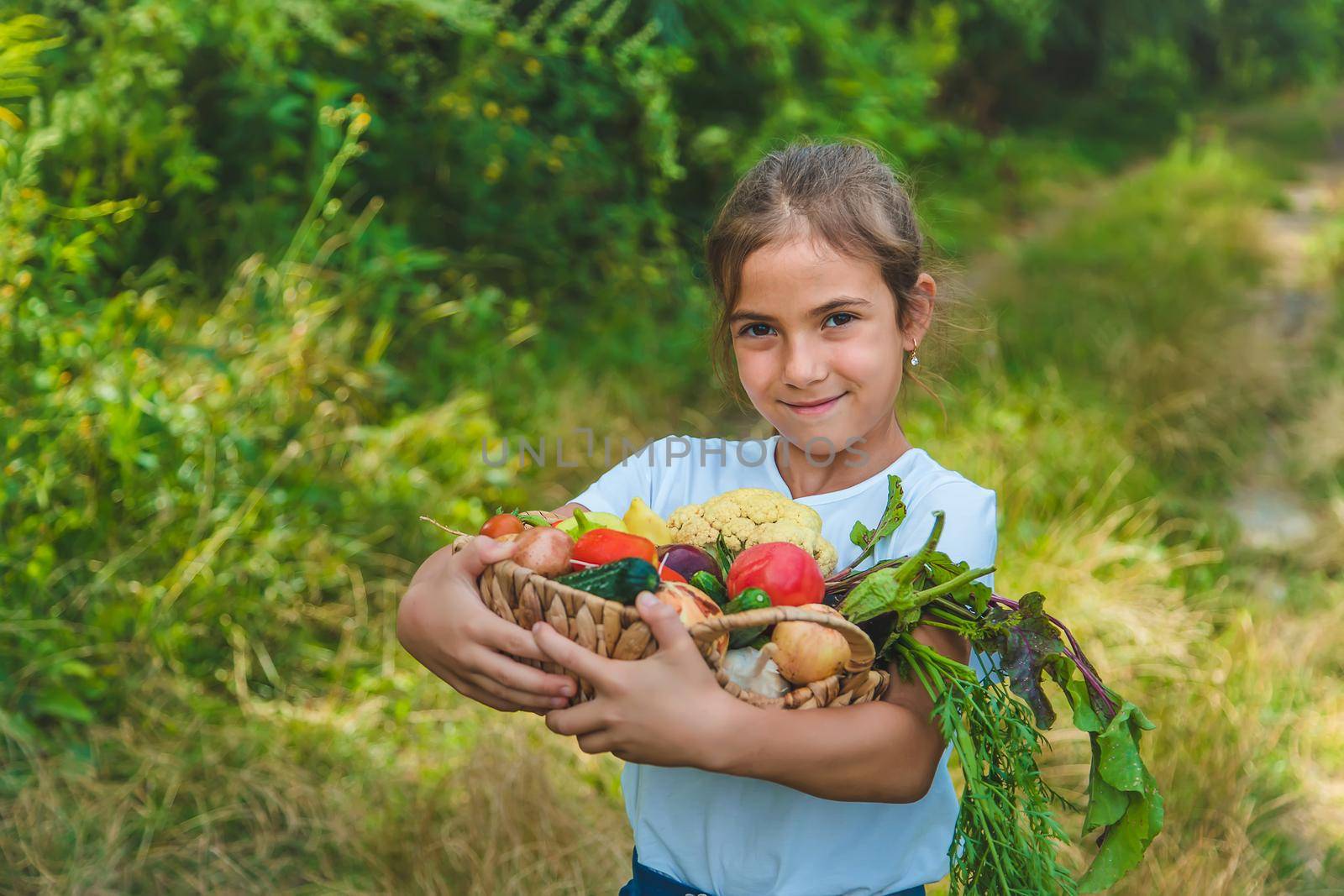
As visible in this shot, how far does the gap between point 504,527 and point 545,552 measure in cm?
17

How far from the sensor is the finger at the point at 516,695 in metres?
1.32

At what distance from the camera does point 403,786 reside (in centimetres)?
327

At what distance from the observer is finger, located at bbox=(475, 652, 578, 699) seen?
1.31 metres

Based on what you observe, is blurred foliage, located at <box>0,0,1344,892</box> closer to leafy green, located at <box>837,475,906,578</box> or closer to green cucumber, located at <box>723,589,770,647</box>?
leafy green, located at <box>837,475,906,578</box>

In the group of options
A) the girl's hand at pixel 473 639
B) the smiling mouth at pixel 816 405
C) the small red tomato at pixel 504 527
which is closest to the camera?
the girl's hand at pixel 473 639

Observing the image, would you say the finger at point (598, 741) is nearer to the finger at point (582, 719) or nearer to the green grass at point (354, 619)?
the finger at point (582, 719)

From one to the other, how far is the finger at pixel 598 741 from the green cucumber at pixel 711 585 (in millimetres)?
226

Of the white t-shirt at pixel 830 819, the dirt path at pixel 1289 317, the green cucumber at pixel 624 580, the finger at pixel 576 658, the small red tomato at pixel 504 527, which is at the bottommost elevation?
the dirt path at pixel 1289 317

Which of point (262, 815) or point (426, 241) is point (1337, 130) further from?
point (262, 815)

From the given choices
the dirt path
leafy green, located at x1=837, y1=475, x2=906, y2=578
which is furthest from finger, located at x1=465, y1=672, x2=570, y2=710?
the dirt path

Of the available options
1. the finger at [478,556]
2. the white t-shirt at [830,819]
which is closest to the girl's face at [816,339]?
the white t-shirt at [830,819]

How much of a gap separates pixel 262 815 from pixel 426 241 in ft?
9.91

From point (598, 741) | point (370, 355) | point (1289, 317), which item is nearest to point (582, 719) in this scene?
point (598, 741)

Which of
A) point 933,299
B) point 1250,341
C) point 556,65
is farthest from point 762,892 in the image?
point 1250,341
